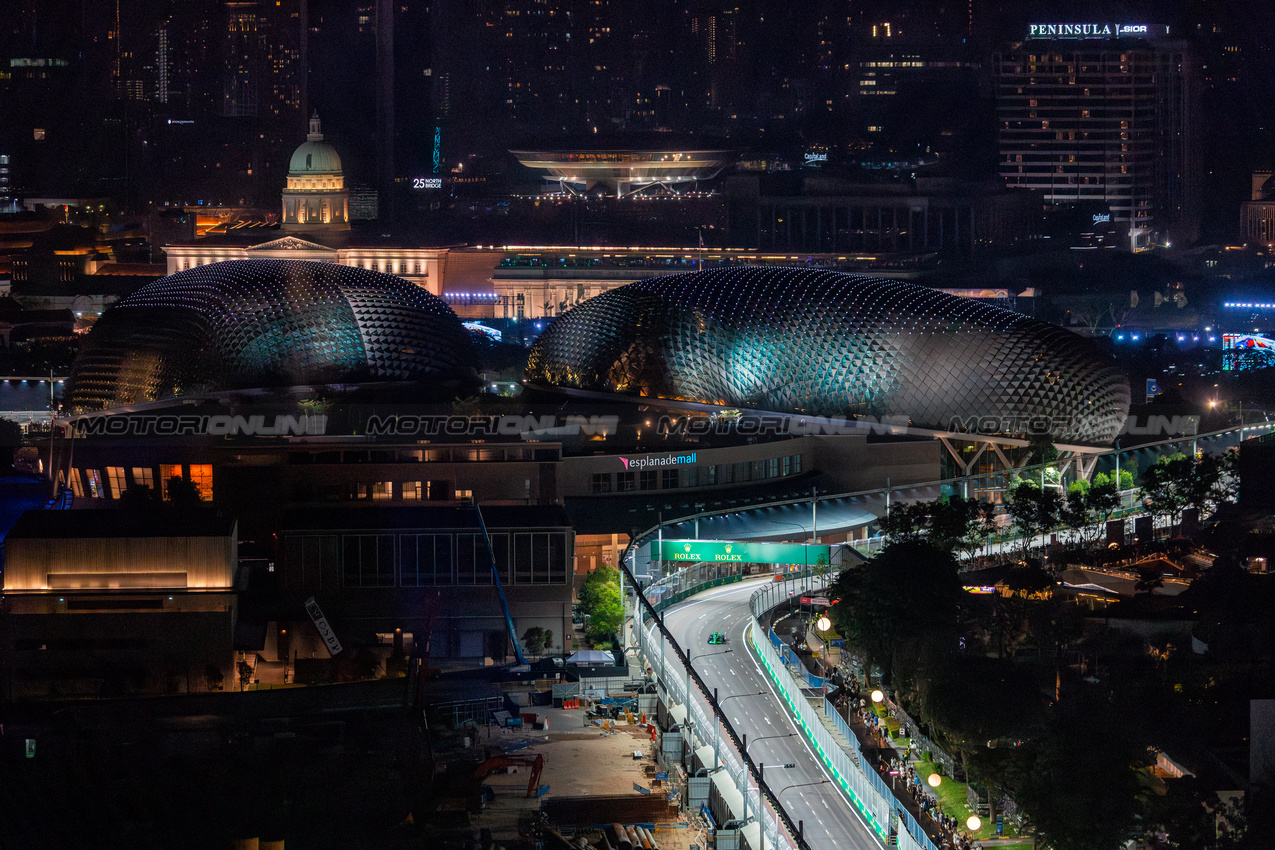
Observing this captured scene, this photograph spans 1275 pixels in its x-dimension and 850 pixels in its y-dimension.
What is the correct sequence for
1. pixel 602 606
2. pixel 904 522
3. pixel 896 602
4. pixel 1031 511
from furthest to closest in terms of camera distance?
pixel 1031 511, pixel 904 522, pixel 602 606, pixel 896 602

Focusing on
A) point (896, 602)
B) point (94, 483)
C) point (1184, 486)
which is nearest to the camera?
point (896, 602)

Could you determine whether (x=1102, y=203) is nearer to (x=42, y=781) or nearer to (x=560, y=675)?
A: (x=560, y=675)

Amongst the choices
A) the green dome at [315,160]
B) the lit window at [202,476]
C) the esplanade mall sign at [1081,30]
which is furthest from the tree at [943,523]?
the esplanade mall sign at [1081,30]

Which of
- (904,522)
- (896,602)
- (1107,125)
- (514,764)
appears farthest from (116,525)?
(1107,125)

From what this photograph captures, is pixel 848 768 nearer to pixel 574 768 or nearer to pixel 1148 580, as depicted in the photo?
pixel 574 768

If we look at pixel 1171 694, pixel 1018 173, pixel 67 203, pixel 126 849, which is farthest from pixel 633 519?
pixel 1018 173

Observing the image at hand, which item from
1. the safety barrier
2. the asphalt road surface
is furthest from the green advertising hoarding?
the safety barrier

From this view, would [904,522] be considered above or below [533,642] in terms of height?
above
